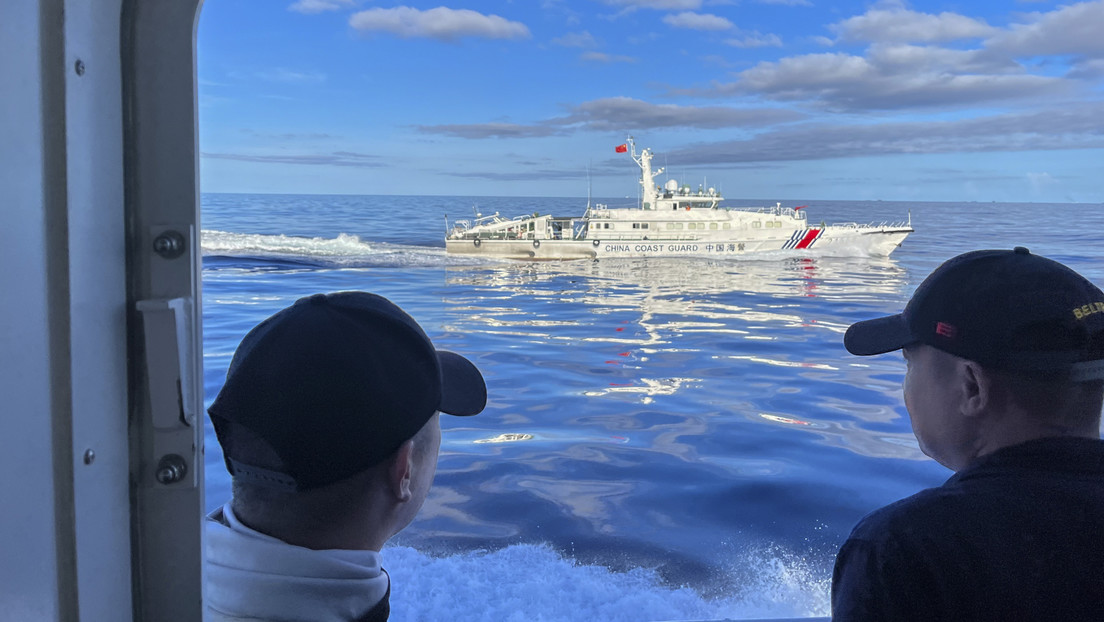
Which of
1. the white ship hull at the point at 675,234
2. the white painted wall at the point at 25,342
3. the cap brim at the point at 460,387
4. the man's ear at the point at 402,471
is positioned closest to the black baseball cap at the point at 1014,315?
the cap brim at the point at 460,387

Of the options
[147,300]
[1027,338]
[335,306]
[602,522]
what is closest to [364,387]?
[335,306]

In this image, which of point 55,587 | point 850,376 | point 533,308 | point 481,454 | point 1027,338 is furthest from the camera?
point 533,308

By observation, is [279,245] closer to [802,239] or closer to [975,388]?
[802,239]

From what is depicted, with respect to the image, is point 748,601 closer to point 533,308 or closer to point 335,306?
point 335,306

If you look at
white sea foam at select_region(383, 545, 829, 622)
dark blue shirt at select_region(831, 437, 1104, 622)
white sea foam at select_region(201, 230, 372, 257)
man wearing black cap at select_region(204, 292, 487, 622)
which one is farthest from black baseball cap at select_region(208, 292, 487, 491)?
white sea foam at select_region(201, 230, 372, 257)

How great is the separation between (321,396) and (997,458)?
0.87 m

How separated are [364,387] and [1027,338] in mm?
885

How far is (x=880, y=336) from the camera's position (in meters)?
1.53

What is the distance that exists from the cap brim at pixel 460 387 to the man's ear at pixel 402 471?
5.9 inches

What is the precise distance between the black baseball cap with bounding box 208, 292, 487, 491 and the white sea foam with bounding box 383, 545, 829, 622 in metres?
1.97

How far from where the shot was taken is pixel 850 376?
9969 millimetres

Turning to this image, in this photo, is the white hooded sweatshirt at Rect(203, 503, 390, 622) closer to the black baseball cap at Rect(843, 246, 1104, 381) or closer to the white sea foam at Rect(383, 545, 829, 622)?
the black baseball cap at Rect(843, 246, 1104, 381)

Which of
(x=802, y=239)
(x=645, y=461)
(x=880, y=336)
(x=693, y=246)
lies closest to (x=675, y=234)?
(x=693, y=246)

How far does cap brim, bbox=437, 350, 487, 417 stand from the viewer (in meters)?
1.20
